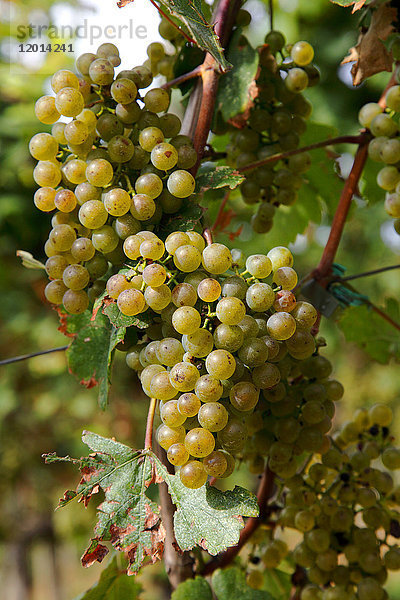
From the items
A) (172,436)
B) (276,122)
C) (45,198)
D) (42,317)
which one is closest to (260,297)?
(172,436)

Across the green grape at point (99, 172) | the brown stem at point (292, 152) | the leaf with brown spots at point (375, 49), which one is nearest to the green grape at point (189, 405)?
the green grape at point (99, 172)

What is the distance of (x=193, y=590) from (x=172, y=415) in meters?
0.32

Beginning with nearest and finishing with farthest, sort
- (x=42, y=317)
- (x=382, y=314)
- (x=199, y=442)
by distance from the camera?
(x=199, y=442) → (x=382, y=314) → (x=42, y=317)

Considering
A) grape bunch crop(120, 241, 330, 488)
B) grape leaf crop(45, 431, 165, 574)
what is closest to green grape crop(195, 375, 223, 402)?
grape bunch crop(120, 241, 330, 488)

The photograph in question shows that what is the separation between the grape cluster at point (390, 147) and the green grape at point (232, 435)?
1.15 feet

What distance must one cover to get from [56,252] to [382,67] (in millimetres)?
453

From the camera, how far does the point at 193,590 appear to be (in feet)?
2.09

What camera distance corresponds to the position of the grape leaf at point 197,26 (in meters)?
0.46

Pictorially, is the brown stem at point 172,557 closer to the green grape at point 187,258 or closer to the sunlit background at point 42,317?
the green grape at point 187,258

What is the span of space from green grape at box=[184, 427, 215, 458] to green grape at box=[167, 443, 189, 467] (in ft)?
0.03

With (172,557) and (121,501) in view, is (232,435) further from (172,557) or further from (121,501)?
(172,557)

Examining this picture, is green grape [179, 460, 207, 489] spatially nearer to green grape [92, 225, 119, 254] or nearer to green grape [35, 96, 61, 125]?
green grape [92, 225, 119, 254]

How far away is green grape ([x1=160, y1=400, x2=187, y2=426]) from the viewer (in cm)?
43

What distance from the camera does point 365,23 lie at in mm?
713
